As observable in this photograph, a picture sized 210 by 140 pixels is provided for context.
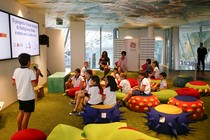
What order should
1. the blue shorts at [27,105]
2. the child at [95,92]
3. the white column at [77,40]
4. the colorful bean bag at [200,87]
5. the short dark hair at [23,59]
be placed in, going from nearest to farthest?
the short dark hair at [23,59] → the blue shorts at [27,105] → the child at [95,92] → the colorful bean bag at [200,87] → the white column at [77,40]

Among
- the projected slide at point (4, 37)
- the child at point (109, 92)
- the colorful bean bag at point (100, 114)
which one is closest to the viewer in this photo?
the colorful bean bag at point (100, 114)

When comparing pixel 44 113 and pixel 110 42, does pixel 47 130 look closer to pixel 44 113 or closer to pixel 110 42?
pixel 44 113

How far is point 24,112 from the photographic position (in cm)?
336

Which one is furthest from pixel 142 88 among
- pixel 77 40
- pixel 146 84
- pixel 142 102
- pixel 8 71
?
pixel 77 40

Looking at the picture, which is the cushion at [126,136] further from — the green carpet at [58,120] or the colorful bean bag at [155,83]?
the colorful bean bag at [155,83]

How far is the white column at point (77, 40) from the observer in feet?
34.6

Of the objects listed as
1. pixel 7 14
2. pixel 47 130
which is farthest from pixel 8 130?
pixel 7 14

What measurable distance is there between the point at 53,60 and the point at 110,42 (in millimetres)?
5591

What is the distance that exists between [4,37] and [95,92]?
2.41 meters

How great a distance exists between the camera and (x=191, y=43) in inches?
579

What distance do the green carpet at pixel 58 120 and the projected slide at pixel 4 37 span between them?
131cm

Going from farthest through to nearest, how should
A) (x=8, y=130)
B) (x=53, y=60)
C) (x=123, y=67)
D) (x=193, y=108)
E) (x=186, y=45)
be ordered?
1. (x=186, y=45)
2. (x=53, y=60)
3. (x=123, y=67)
4. (x=193, y=108)
5. (x=8, y=130)

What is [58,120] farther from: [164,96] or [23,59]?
[164,96]

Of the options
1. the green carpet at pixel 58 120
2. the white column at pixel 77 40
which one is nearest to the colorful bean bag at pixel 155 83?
the green carpet at pixel 58 120
